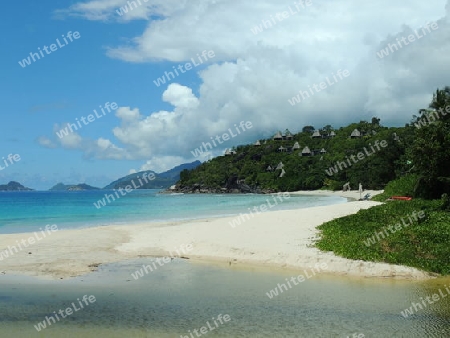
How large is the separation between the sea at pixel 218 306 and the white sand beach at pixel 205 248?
1054 mm

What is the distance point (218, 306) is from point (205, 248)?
9.83m

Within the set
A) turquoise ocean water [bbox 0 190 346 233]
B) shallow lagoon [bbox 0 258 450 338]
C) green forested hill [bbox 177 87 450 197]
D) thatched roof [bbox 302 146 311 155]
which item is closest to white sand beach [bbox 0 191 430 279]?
shallow lagoon [bbox 0 258 450 338]

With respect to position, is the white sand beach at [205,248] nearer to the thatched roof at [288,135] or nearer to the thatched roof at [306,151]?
the thatched roof at [306,151]

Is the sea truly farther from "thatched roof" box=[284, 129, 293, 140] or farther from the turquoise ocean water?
"thatched roof" box=[284, 129, 293, 140]

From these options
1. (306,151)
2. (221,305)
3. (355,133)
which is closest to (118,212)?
(221,305)

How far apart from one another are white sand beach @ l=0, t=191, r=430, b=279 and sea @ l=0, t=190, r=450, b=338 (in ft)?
3.46

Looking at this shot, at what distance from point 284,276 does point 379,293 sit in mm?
4175

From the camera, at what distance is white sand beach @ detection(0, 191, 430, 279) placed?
2002 centimetres

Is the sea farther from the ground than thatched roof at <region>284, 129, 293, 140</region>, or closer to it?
closer to it

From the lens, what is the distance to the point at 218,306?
14.9m

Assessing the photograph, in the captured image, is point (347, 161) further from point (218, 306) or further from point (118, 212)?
point (218, 306)

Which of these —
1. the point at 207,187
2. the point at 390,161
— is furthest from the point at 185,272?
the point at 207,187

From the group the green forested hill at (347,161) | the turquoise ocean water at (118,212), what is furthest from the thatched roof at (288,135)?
the turquoise ocean water at (118,212)

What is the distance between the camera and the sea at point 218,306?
1257cm
